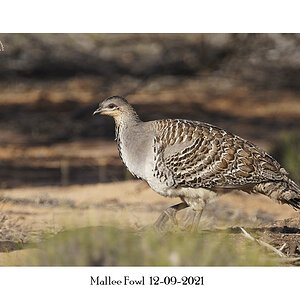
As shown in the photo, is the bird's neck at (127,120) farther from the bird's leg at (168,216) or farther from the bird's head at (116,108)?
the bird's leg at (168,216)

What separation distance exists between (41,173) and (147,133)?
10.6 ft

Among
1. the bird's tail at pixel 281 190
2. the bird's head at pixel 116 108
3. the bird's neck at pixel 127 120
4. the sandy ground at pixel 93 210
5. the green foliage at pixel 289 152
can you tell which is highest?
the bird's head at pixel 116 108

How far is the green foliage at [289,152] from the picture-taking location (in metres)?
7.53

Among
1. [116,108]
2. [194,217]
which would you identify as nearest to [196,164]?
[194,217]

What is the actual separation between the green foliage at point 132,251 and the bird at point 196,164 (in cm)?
64

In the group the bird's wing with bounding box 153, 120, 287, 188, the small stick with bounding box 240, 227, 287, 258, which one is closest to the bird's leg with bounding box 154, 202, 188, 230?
the bird's wing with bounding box 153, 120, 287, 188

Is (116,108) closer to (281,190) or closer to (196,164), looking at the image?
(196,164)

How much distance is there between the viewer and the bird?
20.2 ft

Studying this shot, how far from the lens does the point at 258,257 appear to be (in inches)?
224

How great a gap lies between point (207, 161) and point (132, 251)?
1263mm

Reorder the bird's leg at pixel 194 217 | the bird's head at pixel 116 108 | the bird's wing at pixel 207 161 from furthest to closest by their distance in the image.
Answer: the bird's head at pixel 116 108 → the bird's leg at pixel 194 217 → the bird's wing at pixel 207 161

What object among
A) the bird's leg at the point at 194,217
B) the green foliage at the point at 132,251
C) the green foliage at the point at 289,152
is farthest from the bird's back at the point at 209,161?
the green foliage at the point at 289,152

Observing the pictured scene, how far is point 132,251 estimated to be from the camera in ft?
17.9
